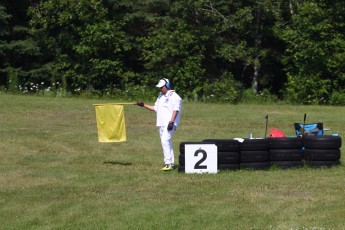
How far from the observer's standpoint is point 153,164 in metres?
17.6

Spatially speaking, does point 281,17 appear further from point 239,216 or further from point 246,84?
point 239,216

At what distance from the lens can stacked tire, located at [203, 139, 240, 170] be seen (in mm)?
15695

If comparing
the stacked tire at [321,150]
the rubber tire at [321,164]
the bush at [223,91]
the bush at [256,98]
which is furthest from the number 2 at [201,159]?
the bush at [256,98]

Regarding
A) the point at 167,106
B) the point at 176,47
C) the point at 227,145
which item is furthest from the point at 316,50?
the point at 227,145

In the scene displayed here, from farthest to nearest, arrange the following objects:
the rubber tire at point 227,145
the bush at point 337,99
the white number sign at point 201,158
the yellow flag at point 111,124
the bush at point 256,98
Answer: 1. the bush at point 256,98
2. the bush at point 337,99
3. the yellow flag at point 111,124
4. the rubber tire at point 227,145
5. the white number sign at point 201,158

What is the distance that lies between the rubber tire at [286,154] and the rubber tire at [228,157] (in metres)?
0.78

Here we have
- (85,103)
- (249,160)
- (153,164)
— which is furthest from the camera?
(85,103)

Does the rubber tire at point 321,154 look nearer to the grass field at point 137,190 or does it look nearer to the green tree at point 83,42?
the grass field at point 137,190

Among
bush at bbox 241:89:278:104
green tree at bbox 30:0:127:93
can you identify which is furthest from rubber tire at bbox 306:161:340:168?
green tree at bbox 30:0:127:93

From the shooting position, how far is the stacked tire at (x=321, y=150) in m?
16.0

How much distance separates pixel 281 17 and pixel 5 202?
30.2m

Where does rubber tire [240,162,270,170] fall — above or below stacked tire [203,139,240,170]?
below

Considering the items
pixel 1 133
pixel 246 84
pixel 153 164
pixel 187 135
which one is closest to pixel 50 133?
pixel 1 133

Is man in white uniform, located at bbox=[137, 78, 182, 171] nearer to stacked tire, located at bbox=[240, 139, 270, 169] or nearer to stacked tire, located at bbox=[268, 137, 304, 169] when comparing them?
stacked tire, located at bbox=[240, 139, 270, 169]
